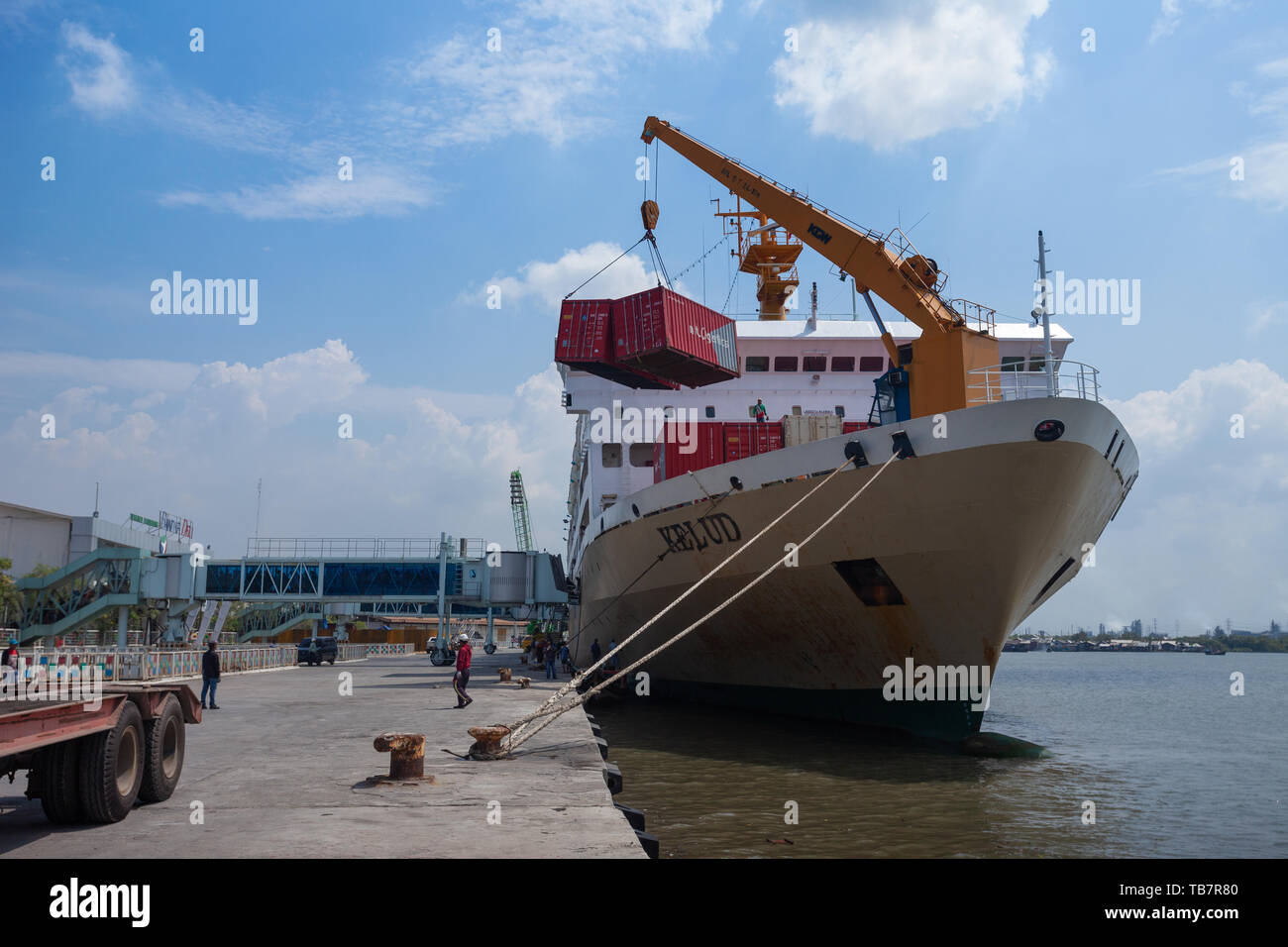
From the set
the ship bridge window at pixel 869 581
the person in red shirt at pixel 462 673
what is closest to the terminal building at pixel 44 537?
the person in red shirt at pixel 462 673

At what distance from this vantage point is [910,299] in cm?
1977

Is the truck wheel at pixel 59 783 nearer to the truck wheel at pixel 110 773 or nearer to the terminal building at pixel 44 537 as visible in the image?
the truck wheel at pixel 110 773

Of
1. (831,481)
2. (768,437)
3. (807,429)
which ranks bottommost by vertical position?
(831,481)

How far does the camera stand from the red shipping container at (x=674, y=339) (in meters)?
24.9

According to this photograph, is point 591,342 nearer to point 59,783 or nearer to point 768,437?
point 768,437

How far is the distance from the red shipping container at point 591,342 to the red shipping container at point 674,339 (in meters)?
0.30

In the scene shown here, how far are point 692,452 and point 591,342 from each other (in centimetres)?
564

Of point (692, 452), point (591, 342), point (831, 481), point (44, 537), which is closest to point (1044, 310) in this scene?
point (831, 481)

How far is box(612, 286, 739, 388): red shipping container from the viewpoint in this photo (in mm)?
Answer: 24875

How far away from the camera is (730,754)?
52.0ft

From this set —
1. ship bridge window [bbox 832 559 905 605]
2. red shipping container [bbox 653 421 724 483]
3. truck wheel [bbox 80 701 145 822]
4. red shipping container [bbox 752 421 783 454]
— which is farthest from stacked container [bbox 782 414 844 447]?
truck wheel [bbox 80 701 145 822]
